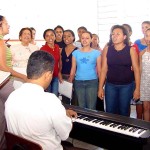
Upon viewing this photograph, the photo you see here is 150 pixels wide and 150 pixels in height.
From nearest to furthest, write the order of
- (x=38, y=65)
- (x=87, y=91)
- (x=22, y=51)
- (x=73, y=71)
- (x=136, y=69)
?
(x=38, y=65) → (x=136, y=69) → (x=87, y=91) → (x=73, y=71) → (x=22, y=51)

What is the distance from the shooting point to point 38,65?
167 cm

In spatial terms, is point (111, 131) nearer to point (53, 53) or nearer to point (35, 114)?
point (35, 114)

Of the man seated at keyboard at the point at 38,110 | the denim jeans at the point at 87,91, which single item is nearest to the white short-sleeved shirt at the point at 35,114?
the man seated at keyboard at the point at 38,110

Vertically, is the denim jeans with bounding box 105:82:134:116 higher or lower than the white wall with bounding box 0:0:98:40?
lower

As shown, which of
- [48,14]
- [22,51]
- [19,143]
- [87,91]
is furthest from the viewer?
Result: [48,14]

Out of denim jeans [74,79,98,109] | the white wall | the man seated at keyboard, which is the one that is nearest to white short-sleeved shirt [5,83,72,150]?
the man seated at keyboard

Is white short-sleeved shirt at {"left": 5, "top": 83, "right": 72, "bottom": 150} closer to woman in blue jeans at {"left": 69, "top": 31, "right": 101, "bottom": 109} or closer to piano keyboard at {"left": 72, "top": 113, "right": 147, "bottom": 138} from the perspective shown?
piano keyboard at {"left": 72, "top": 113, "right": 147, "bottom": 138}

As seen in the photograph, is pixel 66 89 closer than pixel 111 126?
No

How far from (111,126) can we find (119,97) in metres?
0.97

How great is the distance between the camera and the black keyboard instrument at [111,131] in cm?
209

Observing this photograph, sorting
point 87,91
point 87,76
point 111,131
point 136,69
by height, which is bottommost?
point 111,131

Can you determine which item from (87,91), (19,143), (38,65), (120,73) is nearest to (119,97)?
(120,73)

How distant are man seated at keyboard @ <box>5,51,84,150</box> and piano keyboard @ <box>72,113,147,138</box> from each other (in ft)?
2.06

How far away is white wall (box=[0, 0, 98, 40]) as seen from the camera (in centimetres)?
605
